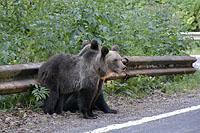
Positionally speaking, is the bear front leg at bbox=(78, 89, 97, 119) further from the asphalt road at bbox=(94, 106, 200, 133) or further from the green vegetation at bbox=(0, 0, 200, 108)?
the asphalt road at bbox=(94, 106, 200, 133)

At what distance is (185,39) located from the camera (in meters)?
13.2

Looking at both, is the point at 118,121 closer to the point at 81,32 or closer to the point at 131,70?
the point at 131,70

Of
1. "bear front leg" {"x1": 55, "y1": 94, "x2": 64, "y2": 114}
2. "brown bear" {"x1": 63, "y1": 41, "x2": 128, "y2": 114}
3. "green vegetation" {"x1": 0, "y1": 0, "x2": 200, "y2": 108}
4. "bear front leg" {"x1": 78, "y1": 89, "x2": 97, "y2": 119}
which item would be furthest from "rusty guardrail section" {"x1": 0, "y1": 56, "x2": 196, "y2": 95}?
"bear front leg" {"x1": 78, "y1": 89, "x2": 97, "y2": 119}

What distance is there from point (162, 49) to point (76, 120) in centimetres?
527

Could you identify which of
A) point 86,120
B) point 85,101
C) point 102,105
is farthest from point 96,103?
point 86,120

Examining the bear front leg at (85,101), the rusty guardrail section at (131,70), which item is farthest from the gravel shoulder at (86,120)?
the rusty guardrail section at (131,70)

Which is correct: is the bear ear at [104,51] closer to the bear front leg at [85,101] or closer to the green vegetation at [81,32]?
the bear front leg at [85,101]

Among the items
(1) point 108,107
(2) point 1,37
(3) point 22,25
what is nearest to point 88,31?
(3) point 22,25

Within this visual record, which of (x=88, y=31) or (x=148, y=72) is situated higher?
(x=88, y=31)

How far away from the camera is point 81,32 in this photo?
1081cm

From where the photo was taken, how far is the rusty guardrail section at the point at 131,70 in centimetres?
794

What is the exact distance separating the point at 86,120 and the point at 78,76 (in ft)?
2.41

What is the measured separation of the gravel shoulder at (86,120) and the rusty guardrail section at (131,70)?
390mm

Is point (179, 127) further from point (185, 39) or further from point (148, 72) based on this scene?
point (185, 39)
